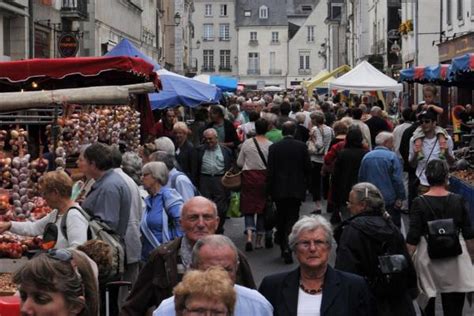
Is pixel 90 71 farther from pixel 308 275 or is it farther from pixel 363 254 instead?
pixel 308 275

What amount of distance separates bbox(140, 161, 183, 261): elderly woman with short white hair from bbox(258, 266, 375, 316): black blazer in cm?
275

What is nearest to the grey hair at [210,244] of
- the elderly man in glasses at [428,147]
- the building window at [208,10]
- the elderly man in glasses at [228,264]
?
the elderly man in glasses at [228,264]

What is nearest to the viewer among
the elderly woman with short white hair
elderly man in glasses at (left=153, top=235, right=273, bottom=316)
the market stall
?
elderly man in glasses at (left=153, top=235, right=273, bottom=316)

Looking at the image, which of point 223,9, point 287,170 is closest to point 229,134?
point 287,170

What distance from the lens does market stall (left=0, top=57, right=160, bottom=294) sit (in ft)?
31.2

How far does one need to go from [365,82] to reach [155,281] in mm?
23146

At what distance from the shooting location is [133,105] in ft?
53.0

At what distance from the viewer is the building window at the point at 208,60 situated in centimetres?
12588

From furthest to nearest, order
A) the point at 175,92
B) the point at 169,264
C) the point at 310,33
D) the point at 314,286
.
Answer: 1. the point at 310,33
2. the point at 175,92
3. the point at 169,264
4. the point at 314,286

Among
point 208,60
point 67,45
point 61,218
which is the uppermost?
point 208,60

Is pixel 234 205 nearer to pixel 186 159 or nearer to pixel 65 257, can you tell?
pixel 186 159

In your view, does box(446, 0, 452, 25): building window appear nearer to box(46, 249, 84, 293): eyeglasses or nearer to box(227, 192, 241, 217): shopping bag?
box(227, 192, 241, 217): shopping bag

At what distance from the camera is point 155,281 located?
6.45 m

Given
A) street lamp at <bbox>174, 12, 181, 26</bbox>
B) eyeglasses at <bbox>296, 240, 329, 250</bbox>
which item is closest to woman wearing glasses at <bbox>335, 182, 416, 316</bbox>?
eyeglasses at <bbox>296, 240, 329, 250</bbox>
